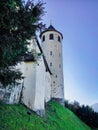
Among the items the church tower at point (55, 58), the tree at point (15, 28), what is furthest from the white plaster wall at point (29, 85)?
the church tower at point (55, 58)

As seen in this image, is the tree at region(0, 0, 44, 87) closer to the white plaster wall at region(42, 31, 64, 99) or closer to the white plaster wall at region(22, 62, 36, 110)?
the white plaster wall at region(22, 62, 36, 110)

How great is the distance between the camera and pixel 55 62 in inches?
1453

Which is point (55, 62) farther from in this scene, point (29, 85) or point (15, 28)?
point (15, 28)

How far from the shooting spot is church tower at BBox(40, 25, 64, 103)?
34.8 meters

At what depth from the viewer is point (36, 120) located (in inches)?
610

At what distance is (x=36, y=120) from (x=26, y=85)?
12.3ft

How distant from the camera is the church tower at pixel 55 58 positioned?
3475 cm

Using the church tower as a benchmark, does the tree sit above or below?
below

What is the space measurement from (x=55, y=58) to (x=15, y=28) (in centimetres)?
3006

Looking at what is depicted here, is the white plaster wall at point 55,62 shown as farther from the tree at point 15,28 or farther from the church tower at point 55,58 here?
the tree at point 15,28

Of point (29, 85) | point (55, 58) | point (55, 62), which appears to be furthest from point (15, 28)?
point (55, 58)

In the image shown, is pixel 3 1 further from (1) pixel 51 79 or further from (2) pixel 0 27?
(1) pixel 51 79

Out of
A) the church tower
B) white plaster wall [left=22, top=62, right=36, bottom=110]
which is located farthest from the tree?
the church tower

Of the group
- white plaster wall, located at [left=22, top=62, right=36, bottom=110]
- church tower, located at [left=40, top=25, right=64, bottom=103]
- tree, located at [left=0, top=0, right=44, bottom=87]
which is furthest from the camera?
church tower, located at [left=40, top=25, right=64, bottom=103]
